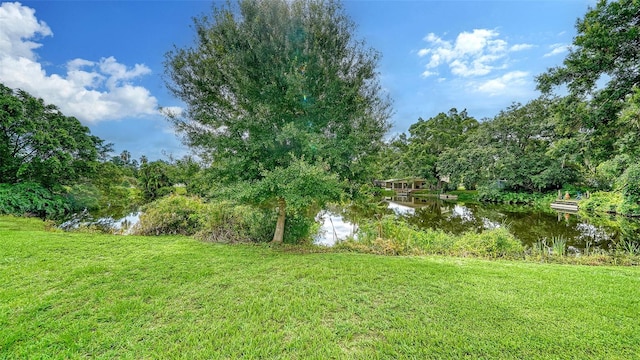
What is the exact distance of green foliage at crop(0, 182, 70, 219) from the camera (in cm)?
1280

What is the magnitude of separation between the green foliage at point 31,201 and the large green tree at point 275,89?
565 inches

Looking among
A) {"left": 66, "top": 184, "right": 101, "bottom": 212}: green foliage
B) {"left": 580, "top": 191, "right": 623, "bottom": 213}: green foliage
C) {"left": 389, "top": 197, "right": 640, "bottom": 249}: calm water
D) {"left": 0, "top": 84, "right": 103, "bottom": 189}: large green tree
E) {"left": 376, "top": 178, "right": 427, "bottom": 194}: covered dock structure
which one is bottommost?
{"left": 389, "top": 197, "right": 640, "bottom": 249}: calm water

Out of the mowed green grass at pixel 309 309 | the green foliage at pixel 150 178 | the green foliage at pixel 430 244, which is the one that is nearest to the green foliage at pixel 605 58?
the green foliage at pixel 430 244

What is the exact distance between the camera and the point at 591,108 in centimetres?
819

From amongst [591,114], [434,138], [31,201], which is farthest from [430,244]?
[434,138]

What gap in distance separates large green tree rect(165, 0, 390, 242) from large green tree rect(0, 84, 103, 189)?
48.7 feet

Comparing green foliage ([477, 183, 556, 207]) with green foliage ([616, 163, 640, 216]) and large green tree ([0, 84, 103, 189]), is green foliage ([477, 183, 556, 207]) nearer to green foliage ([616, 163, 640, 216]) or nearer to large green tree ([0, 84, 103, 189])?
green foliage ([616, 163, 640, 216])

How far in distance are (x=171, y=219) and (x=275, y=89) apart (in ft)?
19.1

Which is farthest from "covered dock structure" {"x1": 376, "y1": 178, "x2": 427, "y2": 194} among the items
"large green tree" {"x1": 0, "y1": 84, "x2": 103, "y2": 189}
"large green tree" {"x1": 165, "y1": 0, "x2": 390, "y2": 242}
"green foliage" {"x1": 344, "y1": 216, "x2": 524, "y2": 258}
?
"large green tree" {"x1": 0, "y1": 84, "x2": 103, "y2": 189}

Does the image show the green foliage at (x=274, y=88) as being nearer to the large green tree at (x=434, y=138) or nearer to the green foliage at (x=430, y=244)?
the green foliage at (x=430, y=244)

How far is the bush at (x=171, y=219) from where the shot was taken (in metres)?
8.04

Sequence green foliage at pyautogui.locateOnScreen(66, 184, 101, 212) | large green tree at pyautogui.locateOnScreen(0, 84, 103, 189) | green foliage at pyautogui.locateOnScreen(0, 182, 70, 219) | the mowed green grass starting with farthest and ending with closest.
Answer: green foliage at pyautogui.locateOnScreen(66, 184, 101, 212), large green tree at pyautogui.locateOnScreen(0, 84, 103, 189), green foliage at pyautogui.locateOnScreen(0, 182, 70, 219), the mowed green grass

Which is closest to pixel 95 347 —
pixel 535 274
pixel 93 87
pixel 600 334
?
pixel 600 334

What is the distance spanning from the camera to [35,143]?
1442 centimetres
